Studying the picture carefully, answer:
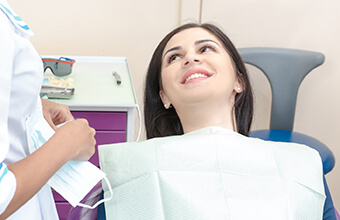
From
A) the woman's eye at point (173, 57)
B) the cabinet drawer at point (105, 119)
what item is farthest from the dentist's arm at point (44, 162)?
the cabinet drawer at point (105, 119)

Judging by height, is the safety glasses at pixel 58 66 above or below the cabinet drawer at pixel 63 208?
above

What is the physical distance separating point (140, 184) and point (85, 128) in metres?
0.25

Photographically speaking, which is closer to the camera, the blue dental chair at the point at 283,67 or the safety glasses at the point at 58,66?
the safety glasses at the point at 58,66

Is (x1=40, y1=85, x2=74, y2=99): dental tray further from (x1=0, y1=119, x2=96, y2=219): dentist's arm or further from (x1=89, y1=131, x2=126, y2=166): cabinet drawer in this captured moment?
(x1=0, y1=119, x2=96, y2=219): dentist's arm

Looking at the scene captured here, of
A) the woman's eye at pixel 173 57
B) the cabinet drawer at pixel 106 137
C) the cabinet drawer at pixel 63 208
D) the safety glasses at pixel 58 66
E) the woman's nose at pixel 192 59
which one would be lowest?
the cabinet drawer at pixel 63 208

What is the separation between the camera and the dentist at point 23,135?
0.55 meters

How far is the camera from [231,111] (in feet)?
4.28

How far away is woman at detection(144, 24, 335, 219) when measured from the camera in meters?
1.21

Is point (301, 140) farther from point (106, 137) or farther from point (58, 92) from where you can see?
point (58, 92)

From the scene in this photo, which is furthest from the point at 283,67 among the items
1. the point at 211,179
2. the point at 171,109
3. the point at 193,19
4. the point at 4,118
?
the point at 4,118

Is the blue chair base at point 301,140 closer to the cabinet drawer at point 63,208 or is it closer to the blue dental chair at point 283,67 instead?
the blue dental chair at point 283,67

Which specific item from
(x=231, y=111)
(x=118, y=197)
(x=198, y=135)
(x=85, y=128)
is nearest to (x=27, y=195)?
(x=85, y=128)

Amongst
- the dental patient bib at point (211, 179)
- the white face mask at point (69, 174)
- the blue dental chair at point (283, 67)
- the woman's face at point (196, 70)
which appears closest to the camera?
the white face mask at point (69, 174)

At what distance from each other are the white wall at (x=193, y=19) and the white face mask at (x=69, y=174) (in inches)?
56.9
